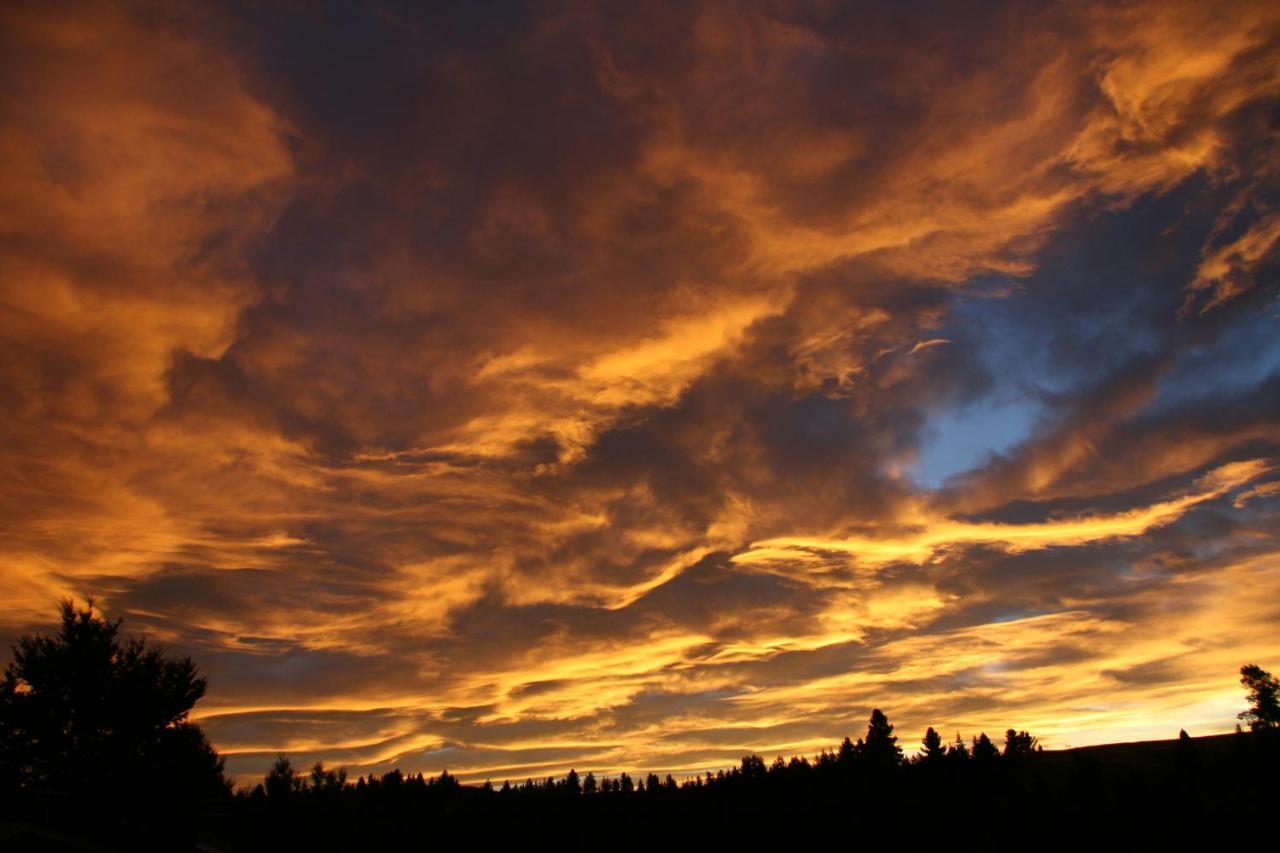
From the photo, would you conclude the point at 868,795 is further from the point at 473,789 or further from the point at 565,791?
the point at 473,789

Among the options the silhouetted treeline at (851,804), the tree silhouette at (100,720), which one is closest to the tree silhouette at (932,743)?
the silhouetted treeline at (851,804)

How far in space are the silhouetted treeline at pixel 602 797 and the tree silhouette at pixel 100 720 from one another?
12 centimetres

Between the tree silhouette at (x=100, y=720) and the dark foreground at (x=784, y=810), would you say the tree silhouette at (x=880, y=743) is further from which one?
the tree silhouette at (x=100, y=720)

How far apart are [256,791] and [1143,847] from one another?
280ft

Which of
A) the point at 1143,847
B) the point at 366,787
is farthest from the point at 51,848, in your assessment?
the point at 366,787

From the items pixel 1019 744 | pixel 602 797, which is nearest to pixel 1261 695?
pixel 1019 744

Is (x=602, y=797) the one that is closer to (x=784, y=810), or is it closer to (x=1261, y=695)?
(x=784, y=810)

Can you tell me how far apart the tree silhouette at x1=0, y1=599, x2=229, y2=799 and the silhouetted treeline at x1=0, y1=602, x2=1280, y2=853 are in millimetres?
123

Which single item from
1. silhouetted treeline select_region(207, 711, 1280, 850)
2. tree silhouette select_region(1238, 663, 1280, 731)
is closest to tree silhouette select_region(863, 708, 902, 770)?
silhouetted treeline select_region(207, 711, 1280, 850)

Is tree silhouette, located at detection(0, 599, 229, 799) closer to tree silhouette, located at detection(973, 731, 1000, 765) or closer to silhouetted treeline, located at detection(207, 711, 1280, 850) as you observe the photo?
silhouetted treeline, located at detection(207, 711, 1280, 850)

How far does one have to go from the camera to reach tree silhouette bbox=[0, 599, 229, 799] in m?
59.3

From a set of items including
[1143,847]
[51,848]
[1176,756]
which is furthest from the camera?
[1176,756]

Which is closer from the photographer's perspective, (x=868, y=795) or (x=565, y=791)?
(x=868, y=795)

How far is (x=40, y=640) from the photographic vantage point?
62938 mm
